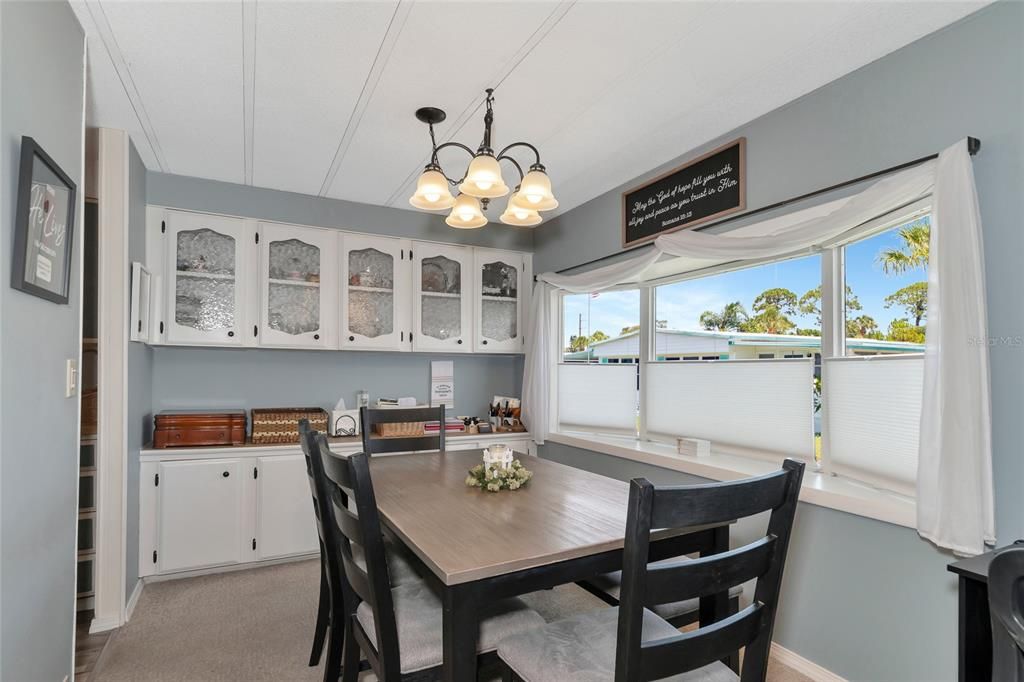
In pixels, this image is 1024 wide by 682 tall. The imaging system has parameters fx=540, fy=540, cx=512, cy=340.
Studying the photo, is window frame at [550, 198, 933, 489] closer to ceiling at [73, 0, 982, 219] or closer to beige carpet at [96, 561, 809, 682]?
ceiling at [73, 0, 982, 219]

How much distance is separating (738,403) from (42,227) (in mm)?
2863

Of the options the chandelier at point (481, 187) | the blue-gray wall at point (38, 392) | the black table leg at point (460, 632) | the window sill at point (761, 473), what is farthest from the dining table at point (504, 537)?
the chandelier at point (481, 187)

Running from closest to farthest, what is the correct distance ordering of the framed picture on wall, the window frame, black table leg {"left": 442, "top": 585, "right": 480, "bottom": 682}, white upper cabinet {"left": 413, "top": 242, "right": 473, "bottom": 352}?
black table leg {"left": 442, "top": 585, "right": 480, "bottom": 682} → the framed picture on wall → the window frame → white upper cabinet {"left": 413, "top": 242, "right": 473, "bottom": 352}

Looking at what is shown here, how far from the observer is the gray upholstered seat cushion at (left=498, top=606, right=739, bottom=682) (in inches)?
52.2

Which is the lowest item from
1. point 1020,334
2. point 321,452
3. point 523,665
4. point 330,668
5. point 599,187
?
point 330,668

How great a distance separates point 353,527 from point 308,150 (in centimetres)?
217

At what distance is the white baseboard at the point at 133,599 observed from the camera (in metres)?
2.64

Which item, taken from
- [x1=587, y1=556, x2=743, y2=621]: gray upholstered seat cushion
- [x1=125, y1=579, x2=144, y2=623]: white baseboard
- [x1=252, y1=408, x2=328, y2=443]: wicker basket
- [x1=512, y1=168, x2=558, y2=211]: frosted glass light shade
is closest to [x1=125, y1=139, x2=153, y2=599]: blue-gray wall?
[x1=125, y1=579, x2=144, y2=623]: white baseboard

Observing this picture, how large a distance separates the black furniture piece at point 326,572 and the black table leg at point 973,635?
1.73 metres

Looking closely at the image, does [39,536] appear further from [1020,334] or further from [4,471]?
[1020,334]

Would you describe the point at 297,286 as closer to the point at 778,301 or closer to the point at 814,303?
the point at 778,301

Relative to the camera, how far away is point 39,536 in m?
1.56

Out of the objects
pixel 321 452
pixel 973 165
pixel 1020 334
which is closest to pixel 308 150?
pixel 321 452

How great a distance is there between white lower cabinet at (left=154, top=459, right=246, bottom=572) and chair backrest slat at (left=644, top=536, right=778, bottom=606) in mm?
2807
